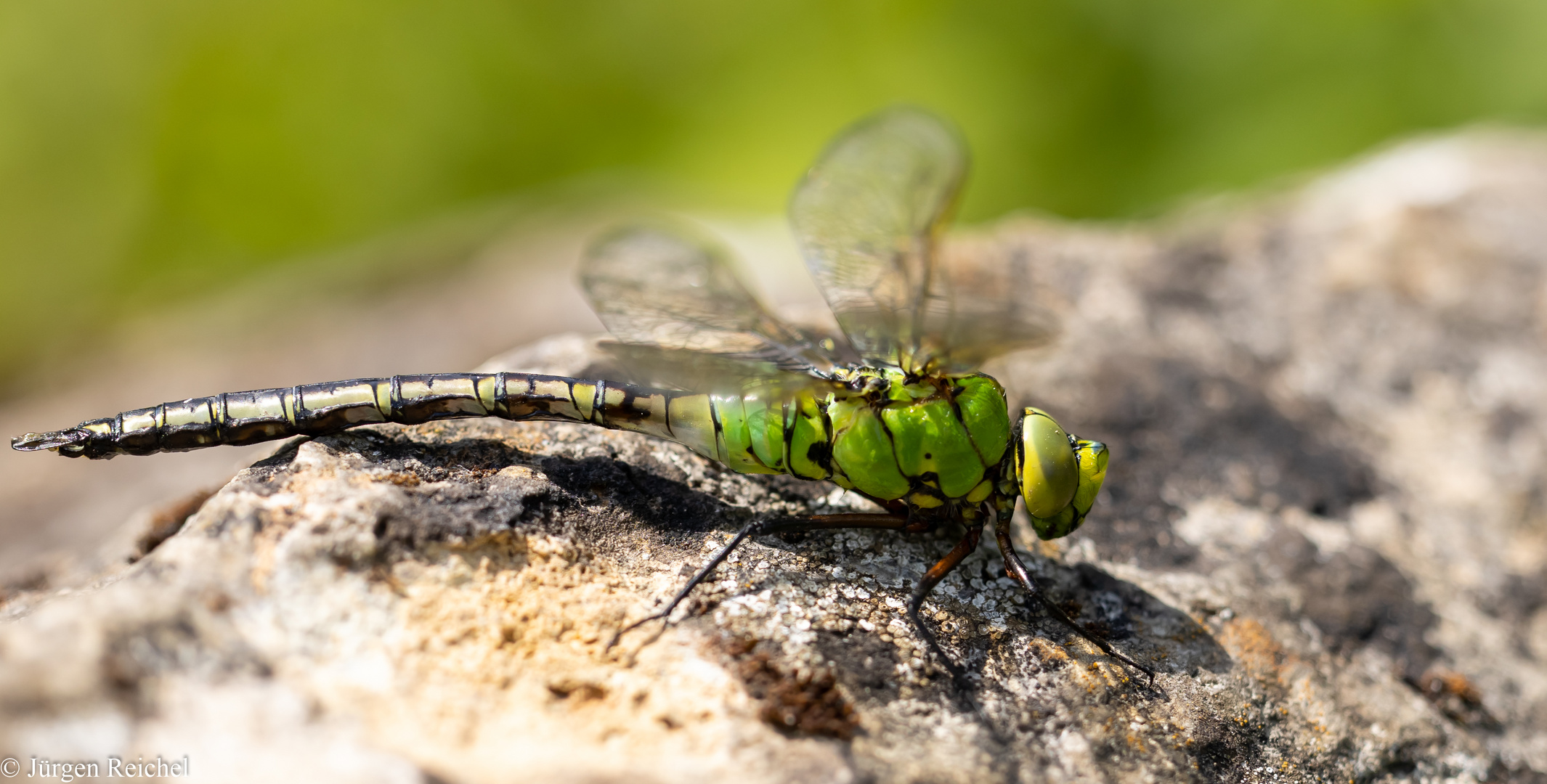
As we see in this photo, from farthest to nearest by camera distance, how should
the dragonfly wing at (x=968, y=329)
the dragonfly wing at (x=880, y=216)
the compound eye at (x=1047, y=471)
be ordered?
1. the dragonfly wing at (x=880, y=216)
2. the dragonfly wing at (x=968, y=329)
3. the compound eye at (x=1047, y=471)

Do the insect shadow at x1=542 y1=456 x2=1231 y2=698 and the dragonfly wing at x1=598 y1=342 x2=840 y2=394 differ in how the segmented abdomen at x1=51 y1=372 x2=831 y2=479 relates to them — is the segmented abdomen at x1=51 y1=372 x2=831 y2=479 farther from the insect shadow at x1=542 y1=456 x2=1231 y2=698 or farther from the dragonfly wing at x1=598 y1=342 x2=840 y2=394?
the insect shadow at x1=542 y1=456 x2=1231 y2=698

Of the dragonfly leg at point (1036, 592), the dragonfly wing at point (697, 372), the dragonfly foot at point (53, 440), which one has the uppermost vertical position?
the dragonfly wing at point (697, 372)

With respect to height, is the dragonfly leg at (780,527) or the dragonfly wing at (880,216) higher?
the dragonfly wing at (880,216)

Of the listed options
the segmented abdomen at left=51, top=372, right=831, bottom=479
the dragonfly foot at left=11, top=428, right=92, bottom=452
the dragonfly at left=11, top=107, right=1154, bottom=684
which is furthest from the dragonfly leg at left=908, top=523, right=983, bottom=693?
the dragonfly foot at left=11, top=428, right=92, bottom=452

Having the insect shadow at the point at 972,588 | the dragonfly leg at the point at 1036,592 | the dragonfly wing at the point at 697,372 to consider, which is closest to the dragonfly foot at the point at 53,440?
the insect shadow at the point at 972,588

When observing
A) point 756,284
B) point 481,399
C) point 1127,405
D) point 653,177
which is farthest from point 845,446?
point 653,177

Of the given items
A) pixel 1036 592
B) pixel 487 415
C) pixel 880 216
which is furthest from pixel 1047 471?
pixel 487 415

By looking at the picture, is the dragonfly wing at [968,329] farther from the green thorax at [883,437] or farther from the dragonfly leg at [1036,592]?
the dragonfly leg at [1036,592]
